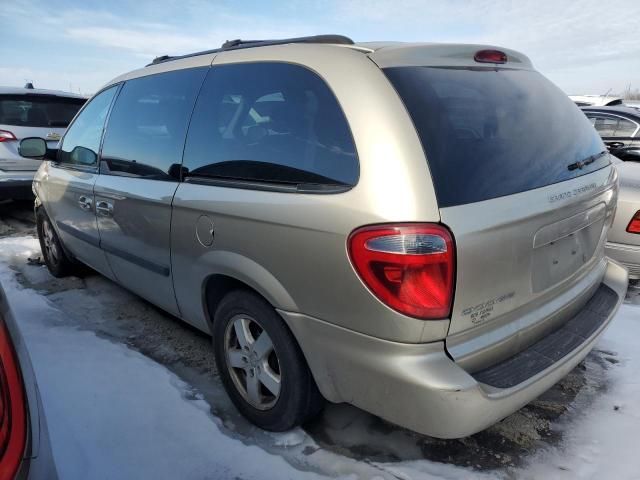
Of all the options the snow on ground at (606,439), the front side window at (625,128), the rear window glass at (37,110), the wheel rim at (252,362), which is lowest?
the snow on ground at (606,439)

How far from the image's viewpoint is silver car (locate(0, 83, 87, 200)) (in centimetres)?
617

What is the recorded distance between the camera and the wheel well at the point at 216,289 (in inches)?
89.5

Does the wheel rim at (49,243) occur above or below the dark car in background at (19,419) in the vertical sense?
below

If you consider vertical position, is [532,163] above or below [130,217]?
above

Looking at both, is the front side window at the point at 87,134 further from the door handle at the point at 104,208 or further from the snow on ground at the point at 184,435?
the snow on ground at the point at 184,435

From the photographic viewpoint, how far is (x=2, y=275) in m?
4.29

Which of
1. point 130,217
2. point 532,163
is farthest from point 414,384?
point 130,217

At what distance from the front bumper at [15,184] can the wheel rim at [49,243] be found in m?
2.28

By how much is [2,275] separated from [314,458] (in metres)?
3.62

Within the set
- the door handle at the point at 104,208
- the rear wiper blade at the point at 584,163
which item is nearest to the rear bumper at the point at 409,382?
the rear wiper blade at the point at 584,163

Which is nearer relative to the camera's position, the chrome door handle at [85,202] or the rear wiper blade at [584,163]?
the rear wiper blade at [584,163]

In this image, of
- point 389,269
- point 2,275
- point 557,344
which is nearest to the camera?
point 389,269

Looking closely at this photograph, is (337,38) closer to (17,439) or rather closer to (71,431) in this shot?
(17,439)

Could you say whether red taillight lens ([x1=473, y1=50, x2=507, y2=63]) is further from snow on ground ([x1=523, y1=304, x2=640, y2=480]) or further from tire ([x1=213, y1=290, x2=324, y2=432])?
snow on ground ([x1=523, y1=304, x2=640, y2=480])
